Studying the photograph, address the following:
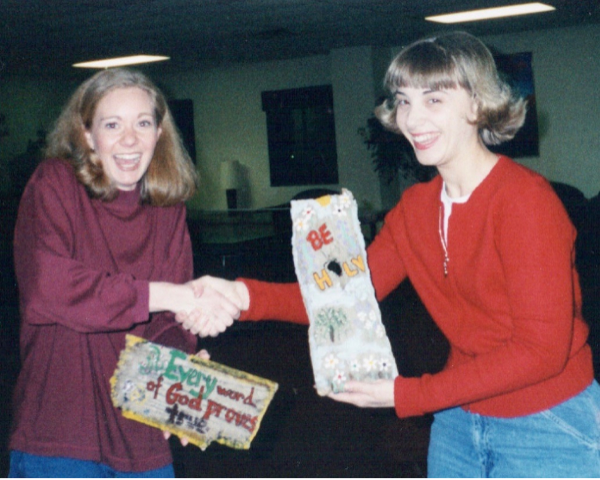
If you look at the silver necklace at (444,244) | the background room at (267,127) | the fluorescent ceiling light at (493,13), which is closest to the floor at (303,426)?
the background room at (267,127)

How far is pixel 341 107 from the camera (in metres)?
9.81

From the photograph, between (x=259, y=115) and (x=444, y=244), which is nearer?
(x=444, y=244)

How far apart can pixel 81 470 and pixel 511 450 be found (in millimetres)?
917

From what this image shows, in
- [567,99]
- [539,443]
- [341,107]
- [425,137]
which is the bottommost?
[539,443]

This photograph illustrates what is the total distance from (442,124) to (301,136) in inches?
354

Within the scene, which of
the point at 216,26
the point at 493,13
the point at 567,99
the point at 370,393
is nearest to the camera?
the point at 370,393

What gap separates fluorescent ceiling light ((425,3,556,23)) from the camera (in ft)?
23.4

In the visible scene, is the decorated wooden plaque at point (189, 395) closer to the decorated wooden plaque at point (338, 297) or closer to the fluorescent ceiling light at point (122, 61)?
the decorated wooden plaque at point (338, 297)

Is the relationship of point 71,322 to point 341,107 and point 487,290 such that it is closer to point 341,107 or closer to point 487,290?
point 487,290

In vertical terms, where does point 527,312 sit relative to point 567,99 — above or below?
below

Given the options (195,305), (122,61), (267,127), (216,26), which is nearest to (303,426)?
(195,305)

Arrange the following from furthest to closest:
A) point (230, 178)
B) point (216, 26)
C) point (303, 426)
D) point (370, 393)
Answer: point (230, 178) < point (216, 26) < point (303, 426) < point (370, 393)

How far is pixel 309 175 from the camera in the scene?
1049 centimetres

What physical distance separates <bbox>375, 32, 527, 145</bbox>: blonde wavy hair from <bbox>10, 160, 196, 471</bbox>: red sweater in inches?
30.2
